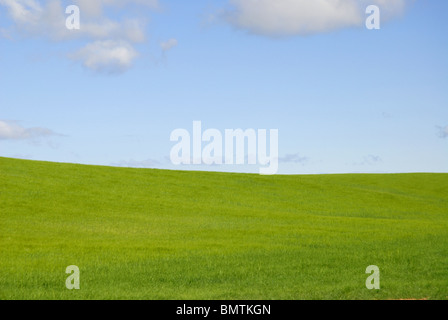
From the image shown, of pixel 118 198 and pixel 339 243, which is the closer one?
pixel 339 243

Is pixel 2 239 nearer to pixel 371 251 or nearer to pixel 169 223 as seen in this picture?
pixel 169 223

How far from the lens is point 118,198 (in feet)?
119

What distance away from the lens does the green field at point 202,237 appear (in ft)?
47.9

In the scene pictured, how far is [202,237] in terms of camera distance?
25.0 m

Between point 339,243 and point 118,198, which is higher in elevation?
A: point 118,198

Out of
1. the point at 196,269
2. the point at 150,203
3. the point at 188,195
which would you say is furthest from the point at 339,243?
→ the point at 188,195

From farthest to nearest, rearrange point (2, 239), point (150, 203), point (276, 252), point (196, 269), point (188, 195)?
point (188, 195), point (150, 203), point (2, 239), point (276, 252), point (196, 269)

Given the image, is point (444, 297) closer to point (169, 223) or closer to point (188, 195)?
point (169, 223)

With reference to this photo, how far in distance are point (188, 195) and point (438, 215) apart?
18350 mm

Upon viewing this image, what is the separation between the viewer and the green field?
47.9ft

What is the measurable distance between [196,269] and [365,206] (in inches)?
1072
